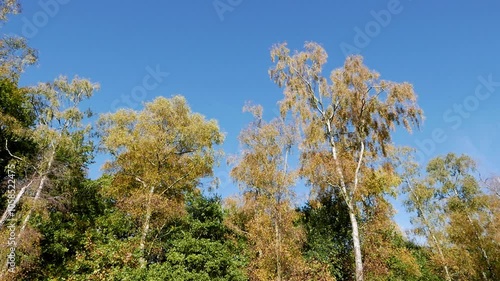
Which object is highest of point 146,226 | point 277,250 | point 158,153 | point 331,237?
point 158,153

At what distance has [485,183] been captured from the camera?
21938mm

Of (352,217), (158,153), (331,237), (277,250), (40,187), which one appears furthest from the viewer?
(331,237)

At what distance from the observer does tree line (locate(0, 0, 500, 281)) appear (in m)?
15.2

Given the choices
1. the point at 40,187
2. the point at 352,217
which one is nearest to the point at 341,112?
the point at 352,217

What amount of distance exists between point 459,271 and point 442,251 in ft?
5.72

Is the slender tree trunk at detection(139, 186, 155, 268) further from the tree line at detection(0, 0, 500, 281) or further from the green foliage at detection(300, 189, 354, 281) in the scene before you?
the green foliage at detection(300, 189, 354, 281)

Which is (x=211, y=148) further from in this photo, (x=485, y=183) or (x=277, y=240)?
(x=485, y=183)

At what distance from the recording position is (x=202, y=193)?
21.9 m

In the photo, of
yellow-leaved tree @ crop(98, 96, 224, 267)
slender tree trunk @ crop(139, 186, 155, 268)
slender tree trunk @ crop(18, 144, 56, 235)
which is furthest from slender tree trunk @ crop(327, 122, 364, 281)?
slender tree trunk @ crop(18, 144, 56, 235)

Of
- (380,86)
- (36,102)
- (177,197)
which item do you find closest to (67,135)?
(36,102)

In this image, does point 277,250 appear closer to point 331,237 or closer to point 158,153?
point 331,237

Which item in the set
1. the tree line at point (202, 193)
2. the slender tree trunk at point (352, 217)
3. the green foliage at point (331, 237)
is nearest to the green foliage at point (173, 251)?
the tree line at point (202, 193)

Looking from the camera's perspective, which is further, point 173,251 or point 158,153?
point 158,153

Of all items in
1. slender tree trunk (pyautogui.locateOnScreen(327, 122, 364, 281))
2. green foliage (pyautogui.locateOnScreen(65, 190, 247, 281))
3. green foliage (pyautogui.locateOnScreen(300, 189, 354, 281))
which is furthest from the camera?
green foliage (pyautogui.locateOnScreen(300, 189, 354, 281))
